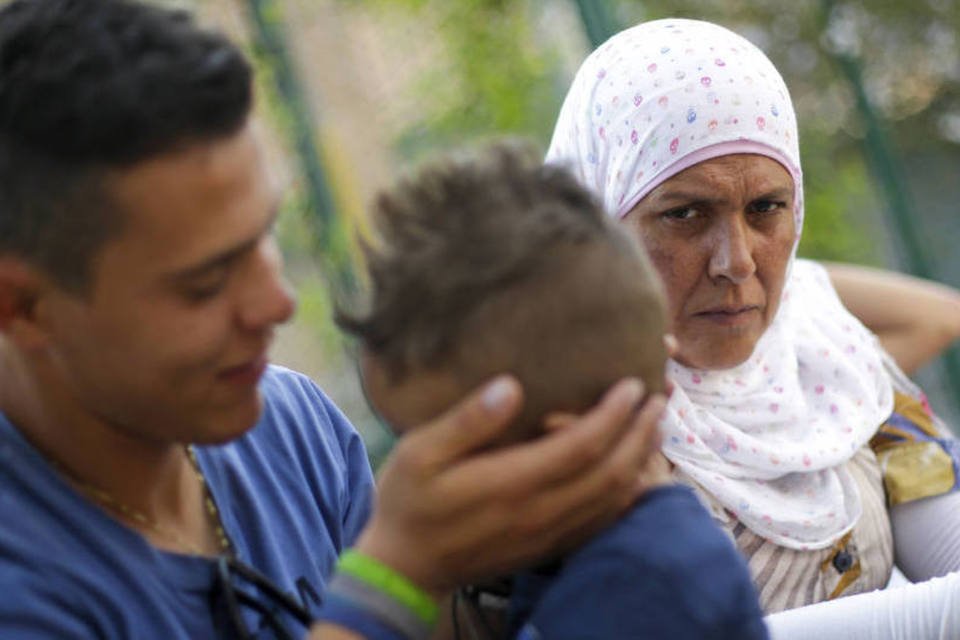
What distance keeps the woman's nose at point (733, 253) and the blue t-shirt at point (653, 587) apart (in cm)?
106

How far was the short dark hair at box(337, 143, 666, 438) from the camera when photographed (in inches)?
60.1

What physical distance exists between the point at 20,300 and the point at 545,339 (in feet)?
2.02

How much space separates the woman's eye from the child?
1.07m

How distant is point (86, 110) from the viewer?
1.51 metres

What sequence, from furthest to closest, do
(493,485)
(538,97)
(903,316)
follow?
(538,97), (903,316), (493,485)

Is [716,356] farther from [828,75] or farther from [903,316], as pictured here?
[828,75]

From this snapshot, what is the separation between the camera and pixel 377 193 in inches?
64.0

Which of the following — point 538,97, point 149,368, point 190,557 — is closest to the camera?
point 149,368

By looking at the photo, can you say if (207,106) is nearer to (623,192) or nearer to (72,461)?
(72,461)

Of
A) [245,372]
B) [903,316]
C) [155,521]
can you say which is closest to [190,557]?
[155,521]

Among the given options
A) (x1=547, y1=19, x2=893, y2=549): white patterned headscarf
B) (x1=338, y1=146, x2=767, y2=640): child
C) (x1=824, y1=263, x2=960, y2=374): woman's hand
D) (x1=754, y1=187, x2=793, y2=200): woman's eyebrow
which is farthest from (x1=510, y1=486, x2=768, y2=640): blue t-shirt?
(x1=824, y1=263, x2=960, y2=374): woman's hand

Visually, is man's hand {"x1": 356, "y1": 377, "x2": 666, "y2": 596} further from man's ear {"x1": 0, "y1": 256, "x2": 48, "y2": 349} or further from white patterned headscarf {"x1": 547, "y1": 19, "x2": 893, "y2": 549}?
white patterned headscarf {"x1": 547, "y1": 19, "x2": 893, "y2": 549}

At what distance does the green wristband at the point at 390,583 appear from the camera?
1506mm

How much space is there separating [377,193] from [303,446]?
0.54m
